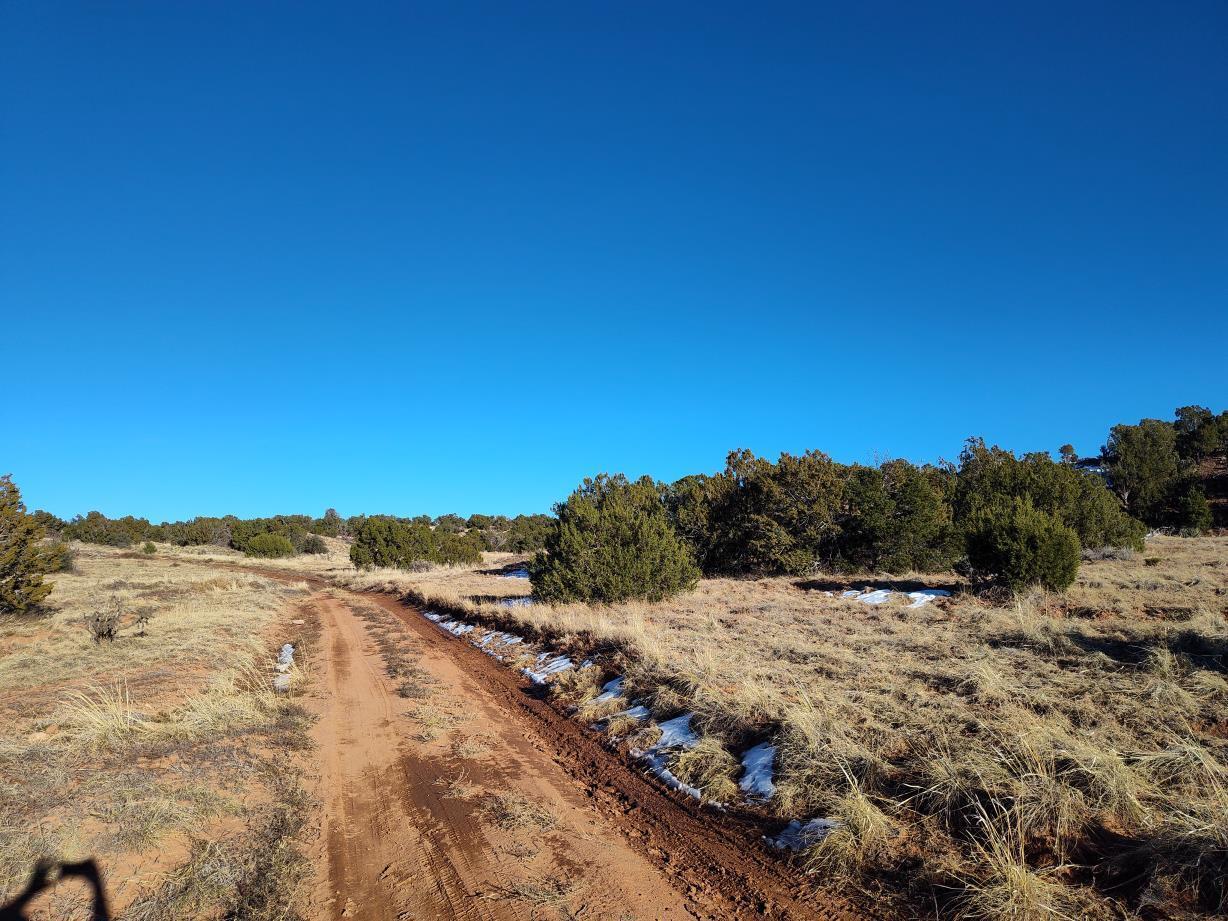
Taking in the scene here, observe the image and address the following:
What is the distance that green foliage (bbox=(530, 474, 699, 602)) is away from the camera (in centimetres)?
1828

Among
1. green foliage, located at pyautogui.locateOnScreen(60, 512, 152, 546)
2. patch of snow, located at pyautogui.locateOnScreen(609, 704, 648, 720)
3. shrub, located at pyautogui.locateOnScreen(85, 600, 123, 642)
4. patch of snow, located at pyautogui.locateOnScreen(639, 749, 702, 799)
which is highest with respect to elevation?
green foliage, located at pyautogui.locateOnScreen(60, 512, 152, 546)

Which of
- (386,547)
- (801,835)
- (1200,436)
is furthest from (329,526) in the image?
(1200,436)

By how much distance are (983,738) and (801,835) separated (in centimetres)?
239

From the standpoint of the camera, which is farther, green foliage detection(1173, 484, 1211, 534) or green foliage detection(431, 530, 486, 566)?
green foliage detection(431, 530, 486, 566)

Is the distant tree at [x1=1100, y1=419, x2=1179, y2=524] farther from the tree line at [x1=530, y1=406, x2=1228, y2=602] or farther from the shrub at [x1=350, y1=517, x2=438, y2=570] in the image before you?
the shrub at [x1=350, y1=517, x2=438, y2=570]

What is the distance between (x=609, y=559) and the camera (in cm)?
1845

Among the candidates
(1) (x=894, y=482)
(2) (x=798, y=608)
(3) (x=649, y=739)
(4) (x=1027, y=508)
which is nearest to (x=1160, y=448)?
(1) (x=894, y=482)

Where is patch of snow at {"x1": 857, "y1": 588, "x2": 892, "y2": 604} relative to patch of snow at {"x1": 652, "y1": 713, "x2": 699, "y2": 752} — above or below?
above

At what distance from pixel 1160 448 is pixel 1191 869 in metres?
71.4

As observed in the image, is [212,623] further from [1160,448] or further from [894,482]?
[1160,448]

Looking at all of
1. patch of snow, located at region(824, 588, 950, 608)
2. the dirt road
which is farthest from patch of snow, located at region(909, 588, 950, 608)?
the dirt road

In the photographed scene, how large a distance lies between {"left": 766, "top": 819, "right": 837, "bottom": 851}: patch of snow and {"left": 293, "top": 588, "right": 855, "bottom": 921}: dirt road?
0.19 metres

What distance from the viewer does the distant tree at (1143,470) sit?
5180cm

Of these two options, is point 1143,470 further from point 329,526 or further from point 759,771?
point 329,526
